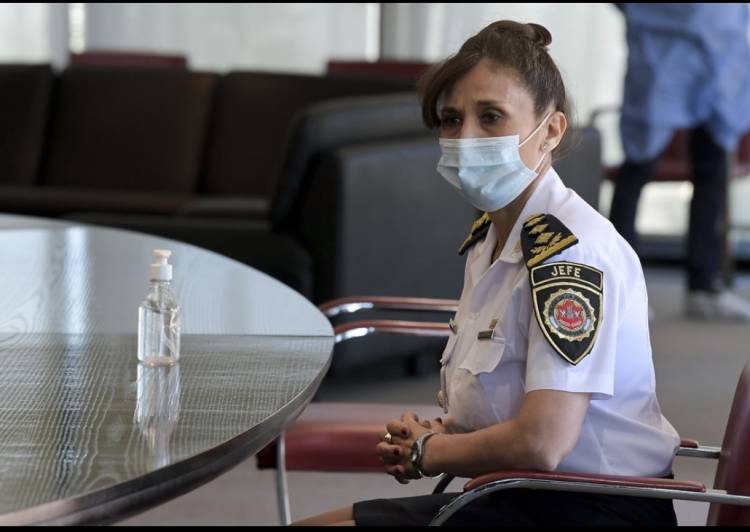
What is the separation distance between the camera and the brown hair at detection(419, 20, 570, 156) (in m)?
1.65

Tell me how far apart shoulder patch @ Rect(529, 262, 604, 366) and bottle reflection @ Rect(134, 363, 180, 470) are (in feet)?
1.33

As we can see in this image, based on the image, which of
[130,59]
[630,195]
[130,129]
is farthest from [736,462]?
[130,59]

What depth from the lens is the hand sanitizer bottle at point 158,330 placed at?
61.0 inches

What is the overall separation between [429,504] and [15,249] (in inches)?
46.3

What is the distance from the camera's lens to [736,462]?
1540 mm

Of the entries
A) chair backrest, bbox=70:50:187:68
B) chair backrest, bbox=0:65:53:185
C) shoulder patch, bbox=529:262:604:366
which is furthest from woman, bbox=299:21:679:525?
chair backrest, bbox=70:50:187:68

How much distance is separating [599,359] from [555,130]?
381 millimetres

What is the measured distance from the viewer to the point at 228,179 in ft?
17.9

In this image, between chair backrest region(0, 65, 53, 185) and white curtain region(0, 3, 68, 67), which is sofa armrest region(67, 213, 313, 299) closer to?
chair backrest region(0, 65, 53, 185)

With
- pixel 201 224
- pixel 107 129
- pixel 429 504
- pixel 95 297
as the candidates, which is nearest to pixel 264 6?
pixel 107 129

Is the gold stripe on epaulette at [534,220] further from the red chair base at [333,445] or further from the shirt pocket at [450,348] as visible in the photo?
the red chair base at [333,445]

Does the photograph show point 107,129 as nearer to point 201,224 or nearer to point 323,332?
point 201,224

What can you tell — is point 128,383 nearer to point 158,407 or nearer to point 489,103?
point 158,407

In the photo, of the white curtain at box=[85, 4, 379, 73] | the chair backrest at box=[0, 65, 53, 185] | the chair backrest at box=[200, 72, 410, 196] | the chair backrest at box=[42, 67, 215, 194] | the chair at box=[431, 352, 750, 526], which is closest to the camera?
the chair at box=[431, 352, 750, 526]
